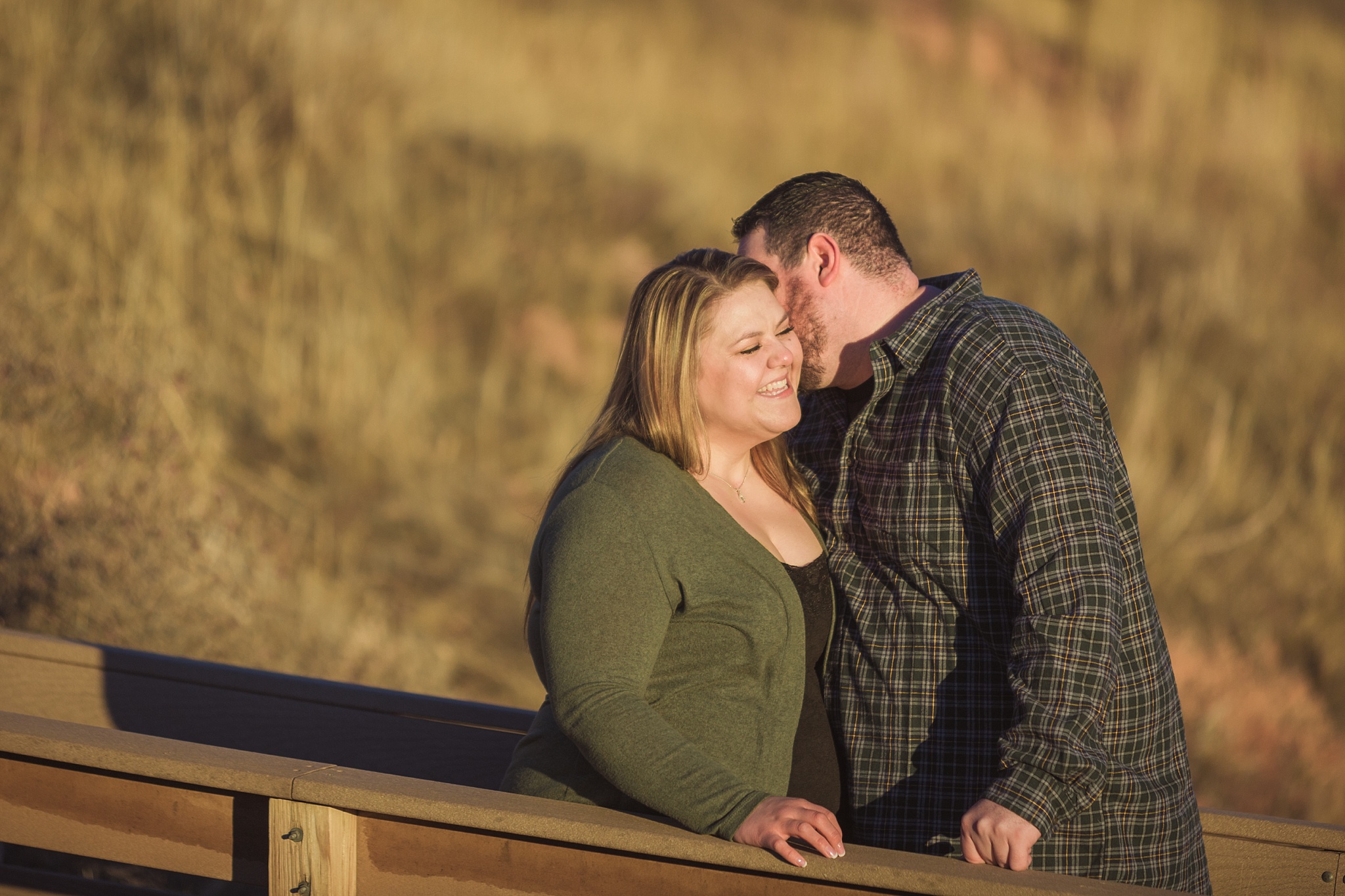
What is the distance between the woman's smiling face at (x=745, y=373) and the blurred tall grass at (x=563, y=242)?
11.4 ft

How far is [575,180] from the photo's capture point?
23.7 feet

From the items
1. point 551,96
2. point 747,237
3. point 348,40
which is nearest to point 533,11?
point 551,96

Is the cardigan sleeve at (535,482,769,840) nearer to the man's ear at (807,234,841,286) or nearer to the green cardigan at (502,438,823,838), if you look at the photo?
the green cardigan at (502,438,823,838)

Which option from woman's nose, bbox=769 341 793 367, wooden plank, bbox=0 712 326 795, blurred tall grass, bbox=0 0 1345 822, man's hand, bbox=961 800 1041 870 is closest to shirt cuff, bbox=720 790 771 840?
man's hand, bbox=961 800 1041 870

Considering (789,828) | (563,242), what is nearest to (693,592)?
(789,828)

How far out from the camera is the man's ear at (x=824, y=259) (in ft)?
8.27

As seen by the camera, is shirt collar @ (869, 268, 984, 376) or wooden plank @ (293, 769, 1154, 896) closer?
wooden plank @ (293, 769, 1154, 896)

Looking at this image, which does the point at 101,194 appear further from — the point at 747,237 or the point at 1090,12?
the point at 1090,12

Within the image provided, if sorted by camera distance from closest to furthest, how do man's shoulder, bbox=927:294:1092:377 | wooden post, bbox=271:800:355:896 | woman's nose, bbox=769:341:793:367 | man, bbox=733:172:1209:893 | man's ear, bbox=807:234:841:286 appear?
wooden post, bbox=271:800:355:896 < man, bbox=733:172:1209:893 < man's shoulder, bbox=927:294:1092:377 < woman's nose, bbox=769:341:793:367 < man's ear, bbox=807:234:841:286

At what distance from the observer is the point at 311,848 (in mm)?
1768

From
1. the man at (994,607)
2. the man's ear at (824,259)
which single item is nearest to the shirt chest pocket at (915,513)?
the man at (994,607)

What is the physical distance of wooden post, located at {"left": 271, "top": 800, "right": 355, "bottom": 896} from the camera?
177cm

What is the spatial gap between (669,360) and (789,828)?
2.88 feet

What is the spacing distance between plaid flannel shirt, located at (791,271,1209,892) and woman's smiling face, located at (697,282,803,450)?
206mm
